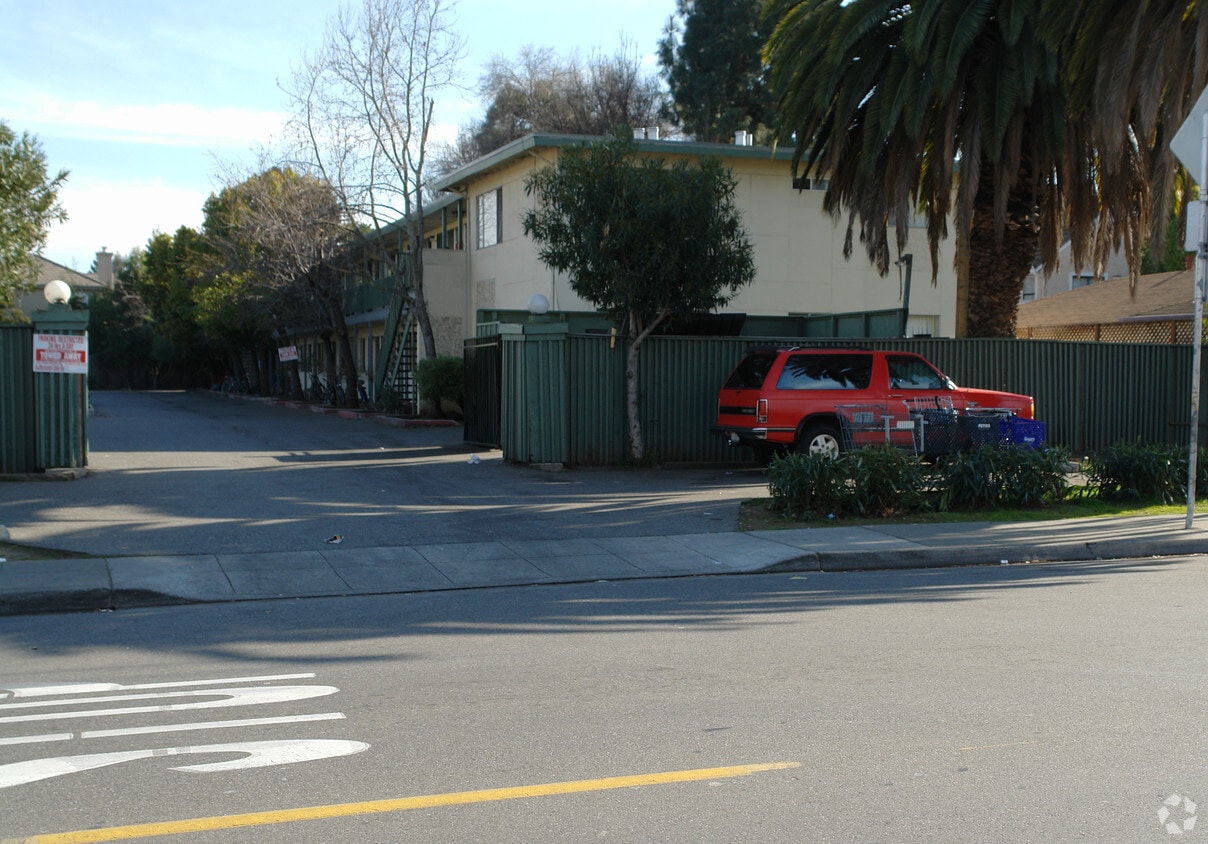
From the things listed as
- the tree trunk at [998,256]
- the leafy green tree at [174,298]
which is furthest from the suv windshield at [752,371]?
the leafy green tree at [174,298]

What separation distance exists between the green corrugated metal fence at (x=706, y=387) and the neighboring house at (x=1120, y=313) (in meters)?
6.43

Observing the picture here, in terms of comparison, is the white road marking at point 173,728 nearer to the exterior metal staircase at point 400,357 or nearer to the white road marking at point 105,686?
the white road marking at point 105,686

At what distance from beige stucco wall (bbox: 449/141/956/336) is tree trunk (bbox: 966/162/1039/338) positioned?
760cm

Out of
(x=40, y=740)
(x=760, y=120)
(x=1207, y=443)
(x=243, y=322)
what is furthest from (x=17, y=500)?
(x=760, y=120)

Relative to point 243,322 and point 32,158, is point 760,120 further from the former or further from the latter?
point 32,158

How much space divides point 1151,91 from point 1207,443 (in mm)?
8809

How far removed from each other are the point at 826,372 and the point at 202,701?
41.6 feet

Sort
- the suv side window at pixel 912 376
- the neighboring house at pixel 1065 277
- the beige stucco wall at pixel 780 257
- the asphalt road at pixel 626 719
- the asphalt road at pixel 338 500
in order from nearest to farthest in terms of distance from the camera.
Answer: the asphalt road at pixel 626 719
the asphalt road at pixel 338 500
the suv side window at pixel 912 376
the beige stucco wall at pixel 780 257
the neighboring house at pixel 1065 277

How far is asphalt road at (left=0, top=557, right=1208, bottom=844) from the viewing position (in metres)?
4.55

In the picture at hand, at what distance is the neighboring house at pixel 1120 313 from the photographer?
29531 mm

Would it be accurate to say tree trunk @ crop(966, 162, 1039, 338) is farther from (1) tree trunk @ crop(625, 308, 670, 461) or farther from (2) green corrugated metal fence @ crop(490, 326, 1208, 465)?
(1) tree trunk @ crop(625, 308, 670, 461)

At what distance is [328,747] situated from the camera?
213 inches

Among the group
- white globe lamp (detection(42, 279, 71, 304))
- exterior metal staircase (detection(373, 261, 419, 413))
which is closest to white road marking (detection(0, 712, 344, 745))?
white globe lamp (detection(42, 279, 71, 304))

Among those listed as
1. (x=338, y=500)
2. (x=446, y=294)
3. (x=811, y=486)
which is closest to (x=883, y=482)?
(x=811, y=486)
